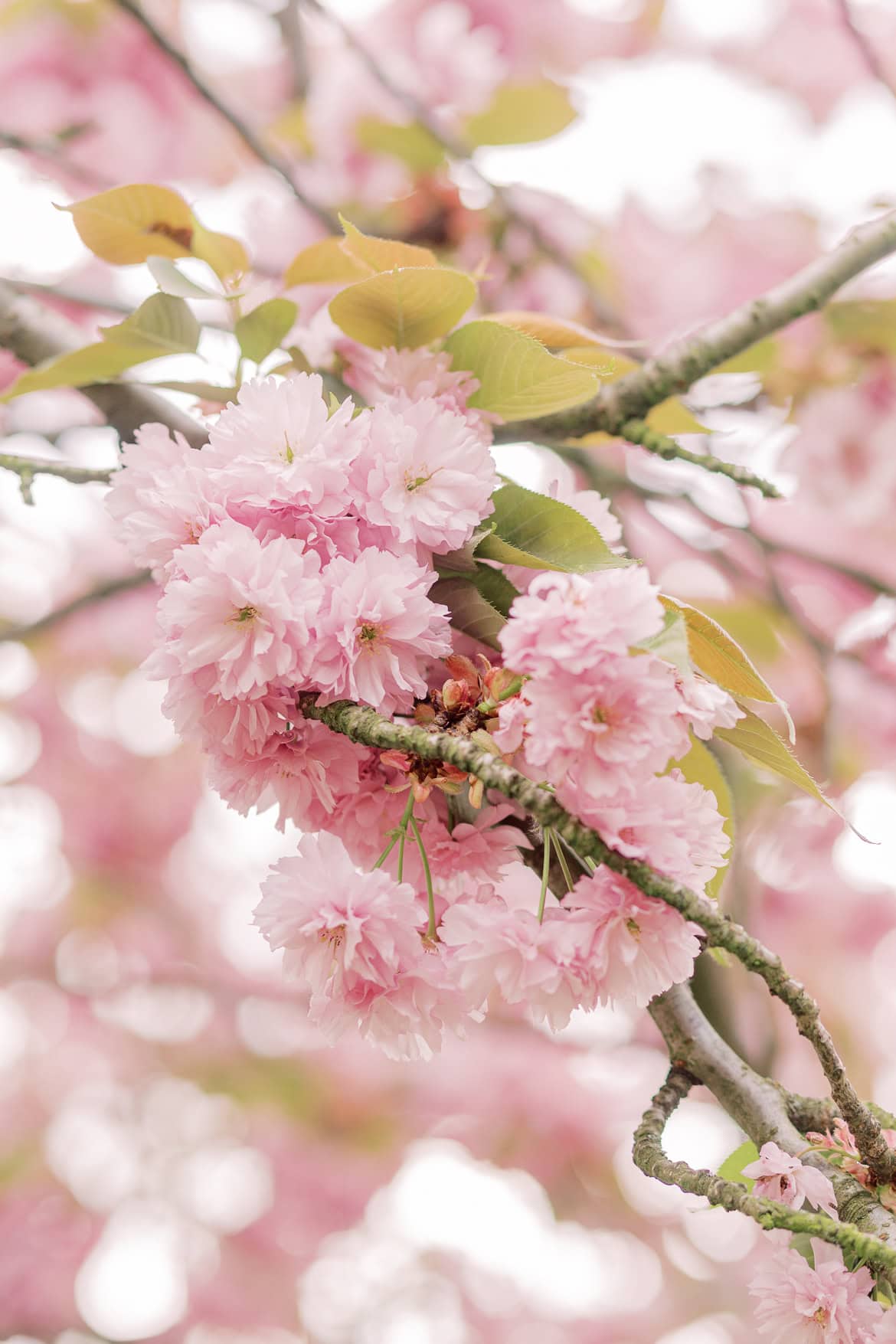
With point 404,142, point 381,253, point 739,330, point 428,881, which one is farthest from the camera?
point 404,142

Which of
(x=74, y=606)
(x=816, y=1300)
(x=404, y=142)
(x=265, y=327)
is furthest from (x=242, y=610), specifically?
(x=404, y=142)

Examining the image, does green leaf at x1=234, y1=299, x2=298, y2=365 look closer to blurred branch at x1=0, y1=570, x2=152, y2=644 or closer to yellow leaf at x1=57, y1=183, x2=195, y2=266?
yellow leaf at x1=57, y1=183, x2=195, y2=266

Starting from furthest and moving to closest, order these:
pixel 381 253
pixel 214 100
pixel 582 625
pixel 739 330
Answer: pixel 214 100, pixel 739 330, pixel 381 253, pixel 582 625

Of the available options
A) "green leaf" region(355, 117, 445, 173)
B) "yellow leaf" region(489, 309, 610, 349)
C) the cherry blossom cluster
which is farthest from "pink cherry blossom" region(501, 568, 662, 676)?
"green leaf" region(355, 117, 445, 173)

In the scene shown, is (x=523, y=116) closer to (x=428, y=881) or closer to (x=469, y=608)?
(x=469, y=608)

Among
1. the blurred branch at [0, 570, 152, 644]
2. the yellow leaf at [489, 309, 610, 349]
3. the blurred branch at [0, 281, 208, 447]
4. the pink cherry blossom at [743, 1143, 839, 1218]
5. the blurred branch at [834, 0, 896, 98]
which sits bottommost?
the blurred branch at [0, 570, 152, 644]

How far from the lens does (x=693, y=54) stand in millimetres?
1924

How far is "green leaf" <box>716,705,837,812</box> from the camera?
47 centimetres

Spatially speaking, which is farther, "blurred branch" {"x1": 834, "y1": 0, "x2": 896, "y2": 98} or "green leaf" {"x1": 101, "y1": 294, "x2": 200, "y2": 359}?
"blurred branch" {"x1": 834, "y1": 0, "x2": 896, "y2": 98}

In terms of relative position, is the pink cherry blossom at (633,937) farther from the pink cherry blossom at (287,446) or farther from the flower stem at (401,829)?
the pink cherry blossom at (287,446)

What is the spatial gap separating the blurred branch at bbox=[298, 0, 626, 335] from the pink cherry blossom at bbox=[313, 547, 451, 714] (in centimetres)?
85

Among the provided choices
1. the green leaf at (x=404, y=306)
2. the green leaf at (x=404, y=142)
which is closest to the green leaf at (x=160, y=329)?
the green leaf at (x=404, y=306)

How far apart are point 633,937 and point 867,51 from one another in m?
0.74

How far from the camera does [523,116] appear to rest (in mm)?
1137
